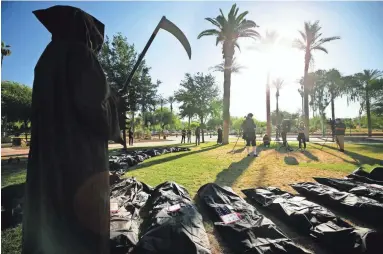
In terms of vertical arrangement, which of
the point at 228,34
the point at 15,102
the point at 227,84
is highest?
the point at 228,34

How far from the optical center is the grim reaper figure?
5.21 feet

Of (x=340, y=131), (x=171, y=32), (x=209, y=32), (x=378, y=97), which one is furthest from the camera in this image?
(x=378, y=97)

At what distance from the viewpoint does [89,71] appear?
1695 millimetres

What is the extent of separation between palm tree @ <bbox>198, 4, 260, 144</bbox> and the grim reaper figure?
64.1 feet

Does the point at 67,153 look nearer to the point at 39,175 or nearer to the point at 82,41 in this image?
the point at 39,175

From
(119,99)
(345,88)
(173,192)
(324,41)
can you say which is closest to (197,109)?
(324,41)

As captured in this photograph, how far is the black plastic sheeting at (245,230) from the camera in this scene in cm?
237

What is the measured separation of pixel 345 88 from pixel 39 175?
61.1 metres

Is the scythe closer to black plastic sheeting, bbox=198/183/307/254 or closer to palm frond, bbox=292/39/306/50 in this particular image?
black plastic sheeting, bbox=198/183/307/254

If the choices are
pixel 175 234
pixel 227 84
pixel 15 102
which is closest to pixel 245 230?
pixel 175 234

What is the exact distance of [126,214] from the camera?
316 centimetres

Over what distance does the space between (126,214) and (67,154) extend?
6.27 feet

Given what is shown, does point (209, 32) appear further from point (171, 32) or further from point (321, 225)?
point (321, 225)

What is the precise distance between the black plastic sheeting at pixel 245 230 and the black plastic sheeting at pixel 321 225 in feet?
1.84
